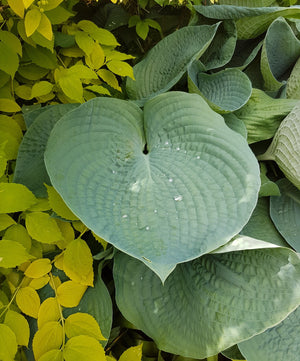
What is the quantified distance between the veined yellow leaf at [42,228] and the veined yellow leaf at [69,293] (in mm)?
89

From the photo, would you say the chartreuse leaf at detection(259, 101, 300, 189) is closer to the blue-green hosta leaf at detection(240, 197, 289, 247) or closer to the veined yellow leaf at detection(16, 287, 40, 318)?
the blue-green hosta leaf at detection(240, 197, 289, 247)

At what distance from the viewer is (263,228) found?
84 centimetres

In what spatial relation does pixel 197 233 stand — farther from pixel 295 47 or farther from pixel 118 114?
pixel 295 47

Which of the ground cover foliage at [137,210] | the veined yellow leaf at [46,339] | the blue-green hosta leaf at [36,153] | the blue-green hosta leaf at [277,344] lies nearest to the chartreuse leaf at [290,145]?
the ground cover foliage at [137,210]

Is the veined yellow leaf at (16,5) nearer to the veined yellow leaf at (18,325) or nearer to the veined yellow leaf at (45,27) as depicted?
the veined yellow leaf at (45,27)

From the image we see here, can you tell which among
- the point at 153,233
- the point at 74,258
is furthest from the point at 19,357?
the point at 153,233

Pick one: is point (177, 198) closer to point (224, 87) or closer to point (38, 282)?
point (38, 282)

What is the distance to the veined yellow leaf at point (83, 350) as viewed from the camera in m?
0.59

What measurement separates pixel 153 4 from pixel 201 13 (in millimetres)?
134

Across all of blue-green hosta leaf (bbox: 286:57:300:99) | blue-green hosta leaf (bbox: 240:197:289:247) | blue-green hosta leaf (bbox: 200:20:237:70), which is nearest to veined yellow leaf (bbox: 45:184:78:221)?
blue-green hosta leaf (bbox: 240:197:289:247)

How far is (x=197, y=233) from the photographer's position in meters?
0.56

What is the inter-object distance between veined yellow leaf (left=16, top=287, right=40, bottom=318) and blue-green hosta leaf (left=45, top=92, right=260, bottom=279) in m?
0.20

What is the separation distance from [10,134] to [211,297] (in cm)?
47

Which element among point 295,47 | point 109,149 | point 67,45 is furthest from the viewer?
point 295,47
